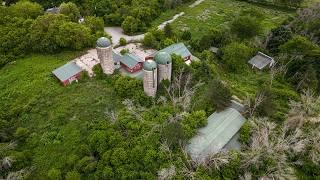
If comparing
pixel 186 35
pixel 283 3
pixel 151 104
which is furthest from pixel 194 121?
pixel 283 3

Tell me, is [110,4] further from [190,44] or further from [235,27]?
[235,27]

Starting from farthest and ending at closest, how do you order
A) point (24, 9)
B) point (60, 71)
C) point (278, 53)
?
point (24, 9)
point (278, 53)
point (60, 71)

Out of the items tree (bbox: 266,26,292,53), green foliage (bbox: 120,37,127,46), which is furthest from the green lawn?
tree (bbox: 266,26,292,53)

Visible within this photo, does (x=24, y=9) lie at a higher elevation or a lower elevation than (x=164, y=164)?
higher

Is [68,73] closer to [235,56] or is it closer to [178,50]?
[178,50]

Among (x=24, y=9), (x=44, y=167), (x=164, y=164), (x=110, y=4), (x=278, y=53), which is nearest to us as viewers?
(x=164, y=164)

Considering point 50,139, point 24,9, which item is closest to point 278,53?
point 50,139

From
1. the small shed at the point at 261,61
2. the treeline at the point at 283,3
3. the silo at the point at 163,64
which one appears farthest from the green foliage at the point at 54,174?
the treeline at the point at 283,3
